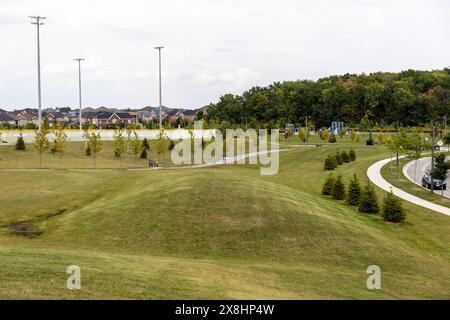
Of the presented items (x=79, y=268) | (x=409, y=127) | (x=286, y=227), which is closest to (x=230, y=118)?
(x=409, y=127)

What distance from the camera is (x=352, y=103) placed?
154 meters

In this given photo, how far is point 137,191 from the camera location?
4228 cm

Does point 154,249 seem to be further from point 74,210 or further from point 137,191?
point 137,191

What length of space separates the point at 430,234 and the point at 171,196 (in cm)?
1695

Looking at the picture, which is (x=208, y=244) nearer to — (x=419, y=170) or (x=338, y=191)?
(x=338, y=191)

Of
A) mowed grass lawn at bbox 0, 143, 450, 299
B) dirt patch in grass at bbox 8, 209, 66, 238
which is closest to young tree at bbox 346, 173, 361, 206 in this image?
mowed grass lawn at bbox 0, 143, 450, 299

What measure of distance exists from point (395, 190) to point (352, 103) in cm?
11008

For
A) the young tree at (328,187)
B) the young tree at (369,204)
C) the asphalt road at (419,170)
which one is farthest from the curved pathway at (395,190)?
the young tree at (328,187)

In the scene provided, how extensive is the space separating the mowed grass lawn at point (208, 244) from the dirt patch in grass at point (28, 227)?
363mm

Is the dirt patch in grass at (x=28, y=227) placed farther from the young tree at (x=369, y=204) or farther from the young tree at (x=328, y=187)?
the young tree at (x=328, y=187)

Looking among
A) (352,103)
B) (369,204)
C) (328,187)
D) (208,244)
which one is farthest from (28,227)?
(352,103)

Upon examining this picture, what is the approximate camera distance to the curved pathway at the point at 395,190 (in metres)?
39.8

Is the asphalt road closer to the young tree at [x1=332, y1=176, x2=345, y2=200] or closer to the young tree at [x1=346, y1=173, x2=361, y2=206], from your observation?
the young tree at [x1=346, y1=173, x2=361, y2=206]
